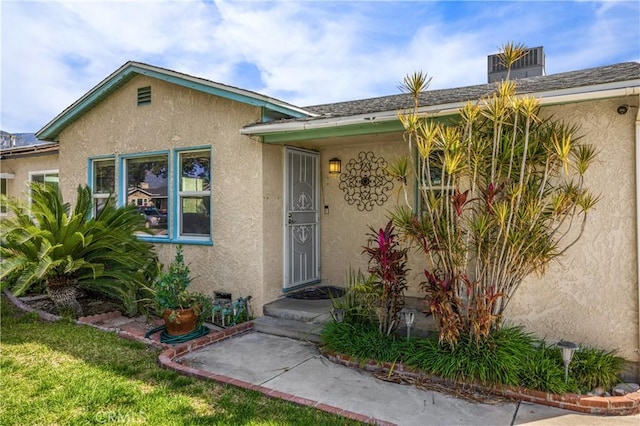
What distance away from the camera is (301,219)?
8156 millimetres

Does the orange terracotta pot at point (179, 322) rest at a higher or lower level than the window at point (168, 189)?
lower

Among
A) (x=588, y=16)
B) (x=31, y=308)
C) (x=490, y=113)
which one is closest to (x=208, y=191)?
(x=31, y=308)

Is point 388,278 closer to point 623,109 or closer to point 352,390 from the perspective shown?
point 352,390

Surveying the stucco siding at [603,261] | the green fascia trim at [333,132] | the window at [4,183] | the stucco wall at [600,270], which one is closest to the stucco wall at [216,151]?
the green fascia trim at [333,132]

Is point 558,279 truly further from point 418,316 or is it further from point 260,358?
point 260,358

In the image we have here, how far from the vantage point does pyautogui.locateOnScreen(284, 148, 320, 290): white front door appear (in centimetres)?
775

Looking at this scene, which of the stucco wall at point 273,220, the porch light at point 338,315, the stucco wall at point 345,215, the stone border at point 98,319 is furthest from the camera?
the stucco wall at point 345,215

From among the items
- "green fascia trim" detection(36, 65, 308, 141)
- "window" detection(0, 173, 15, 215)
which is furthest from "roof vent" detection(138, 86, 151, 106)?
"window" detection(0, 173, 15, 215)

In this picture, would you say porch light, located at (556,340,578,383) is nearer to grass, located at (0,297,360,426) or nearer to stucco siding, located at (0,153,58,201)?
grass, located at (0,297,360,426)

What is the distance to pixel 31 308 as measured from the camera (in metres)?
7.71

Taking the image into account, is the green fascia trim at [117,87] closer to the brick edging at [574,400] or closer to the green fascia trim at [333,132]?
the green fascia trim at [333,132]

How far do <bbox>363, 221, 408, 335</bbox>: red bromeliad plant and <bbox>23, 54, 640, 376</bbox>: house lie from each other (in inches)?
58.9

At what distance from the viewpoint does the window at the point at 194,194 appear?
7887 millimetres

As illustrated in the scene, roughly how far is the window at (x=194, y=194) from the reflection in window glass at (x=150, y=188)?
46 centimetres
